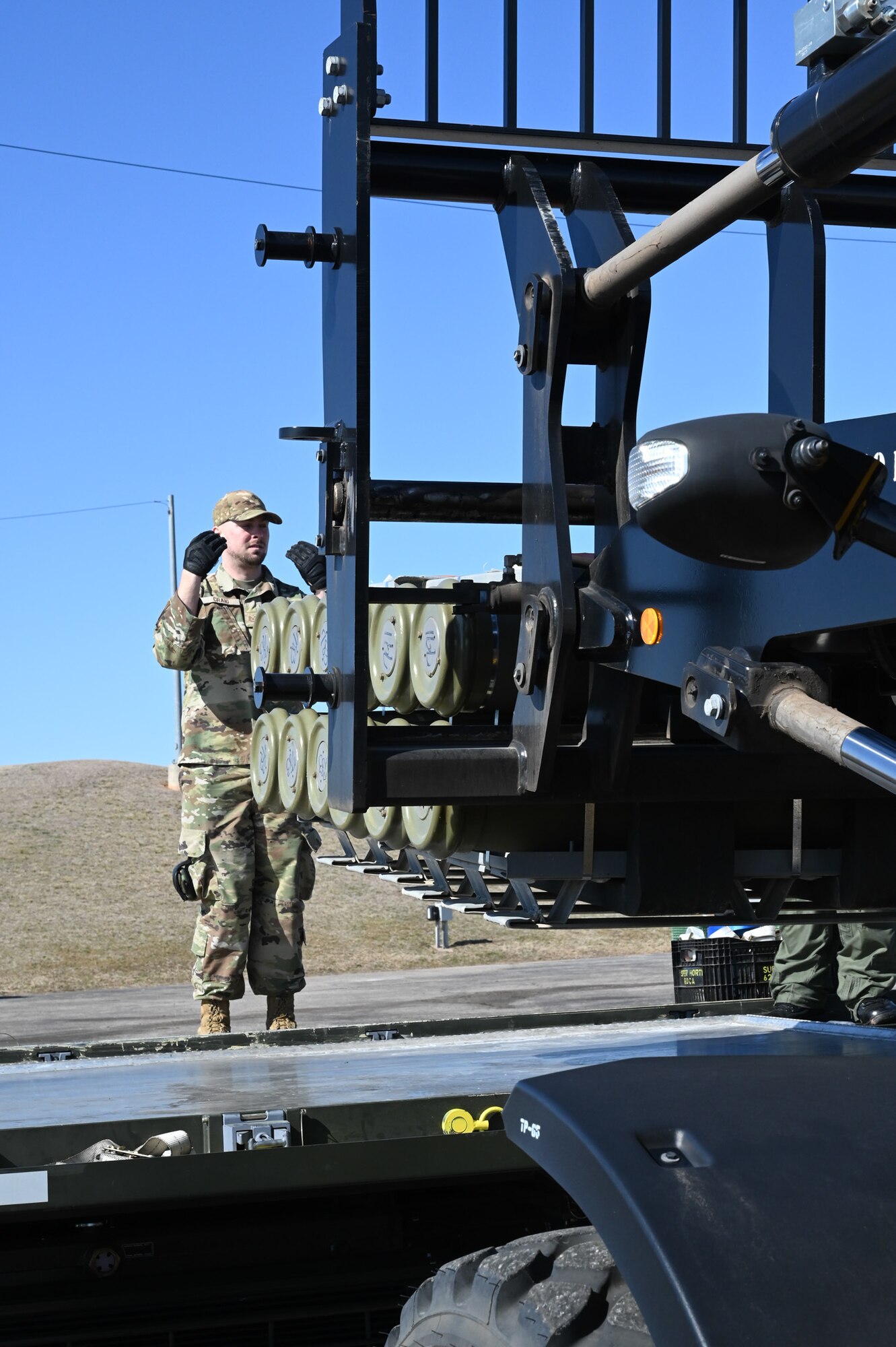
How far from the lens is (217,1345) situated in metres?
3.32

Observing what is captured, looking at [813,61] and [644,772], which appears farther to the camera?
[644,772]

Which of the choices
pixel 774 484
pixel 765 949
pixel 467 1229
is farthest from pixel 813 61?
pixel 765 949

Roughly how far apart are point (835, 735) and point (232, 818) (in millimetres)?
6025

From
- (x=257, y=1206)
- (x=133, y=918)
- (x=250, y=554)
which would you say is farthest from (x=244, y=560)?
(x=133, y=918)

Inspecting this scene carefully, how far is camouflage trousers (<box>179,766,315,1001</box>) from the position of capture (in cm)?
761

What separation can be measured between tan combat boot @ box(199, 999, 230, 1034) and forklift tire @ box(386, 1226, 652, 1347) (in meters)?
5.07

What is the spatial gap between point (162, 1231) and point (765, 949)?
19.5ft

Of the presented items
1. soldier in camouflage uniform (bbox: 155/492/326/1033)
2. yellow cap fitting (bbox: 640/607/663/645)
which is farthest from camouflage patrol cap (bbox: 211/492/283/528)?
yellow cap fitting (bbox: 640/607/663/645)

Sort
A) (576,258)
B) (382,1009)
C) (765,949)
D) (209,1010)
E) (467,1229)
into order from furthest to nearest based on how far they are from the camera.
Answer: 1. (382,1009)
2. (765,949)
3. (209,1010)
4. (467,1229)
5. (576,258)

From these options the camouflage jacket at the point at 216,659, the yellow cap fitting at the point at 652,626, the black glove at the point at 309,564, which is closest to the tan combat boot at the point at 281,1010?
the camouflage jacket at the point at 216,659

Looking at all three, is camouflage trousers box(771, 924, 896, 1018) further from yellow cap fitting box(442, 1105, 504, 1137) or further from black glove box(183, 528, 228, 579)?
yellow cap fitting box(442, 1105, 504, 1137)

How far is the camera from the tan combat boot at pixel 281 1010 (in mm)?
7738

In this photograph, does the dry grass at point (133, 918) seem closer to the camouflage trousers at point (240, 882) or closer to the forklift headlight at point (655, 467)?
the camouflage trousers at point (240, 882)

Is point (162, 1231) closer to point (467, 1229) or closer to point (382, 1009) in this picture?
point (467, 1229)
